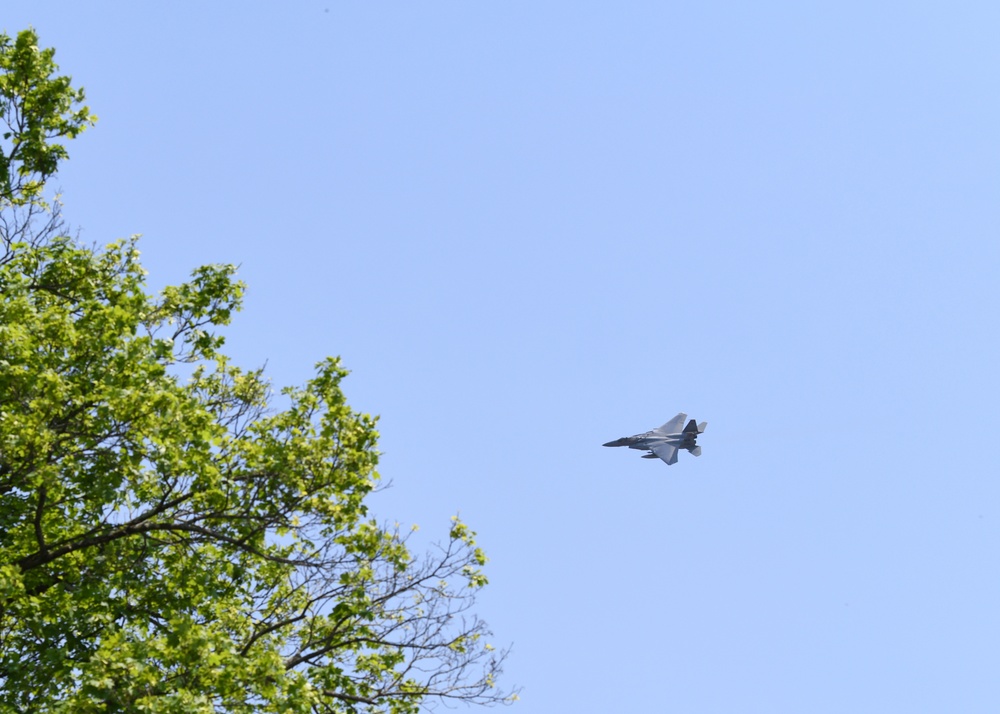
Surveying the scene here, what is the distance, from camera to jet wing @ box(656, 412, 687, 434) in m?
56.5

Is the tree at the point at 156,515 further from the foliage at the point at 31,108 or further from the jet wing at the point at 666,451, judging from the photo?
the jet wing at the point at 666,451

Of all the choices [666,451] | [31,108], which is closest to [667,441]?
[666,451]

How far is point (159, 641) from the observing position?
16531 mm

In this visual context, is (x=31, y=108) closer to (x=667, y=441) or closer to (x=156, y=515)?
(x=156, y=515)

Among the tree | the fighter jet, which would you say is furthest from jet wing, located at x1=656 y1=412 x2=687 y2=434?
the tree

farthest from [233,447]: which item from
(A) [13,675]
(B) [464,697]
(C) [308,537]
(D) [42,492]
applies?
(B) [464,697]

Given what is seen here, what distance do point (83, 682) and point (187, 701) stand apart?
5.41 feet

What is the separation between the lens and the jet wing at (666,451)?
56.0 m

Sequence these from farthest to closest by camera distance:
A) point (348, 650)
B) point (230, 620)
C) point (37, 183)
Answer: point (37, 183), point (348, 650), point (230, 620)

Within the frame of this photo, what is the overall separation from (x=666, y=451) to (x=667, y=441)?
531mm

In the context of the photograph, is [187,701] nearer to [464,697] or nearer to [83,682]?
[83,682]

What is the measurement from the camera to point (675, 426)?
56656mm

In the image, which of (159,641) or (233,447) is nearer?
(159,641)

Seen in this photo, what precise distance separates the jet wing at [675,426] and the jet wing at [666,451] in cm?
80
